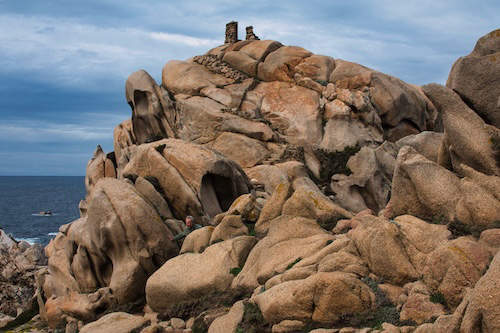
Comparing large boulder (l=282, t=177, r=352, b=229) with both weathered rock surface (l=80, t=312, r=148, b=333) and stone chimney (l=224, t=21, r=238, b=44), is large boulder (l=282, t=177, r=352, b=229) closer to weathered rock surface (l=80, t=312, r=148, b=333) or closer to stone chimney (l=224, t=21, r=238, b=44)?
weathered rock surface (l=80, t=312, r=148, b=333)

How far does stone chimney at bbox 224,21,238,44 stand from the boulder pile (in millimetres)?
11380

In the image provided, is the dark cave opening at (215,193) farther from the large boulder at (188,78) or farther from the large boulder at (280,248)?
the large boulder at (188,78)

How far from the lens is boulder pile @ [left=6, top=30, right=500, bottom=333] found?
15.5m

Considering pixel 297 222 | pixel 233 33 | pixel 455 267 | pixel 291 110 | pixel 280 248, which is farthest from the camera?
pixel 233 33

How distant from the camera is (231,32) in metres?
54.6

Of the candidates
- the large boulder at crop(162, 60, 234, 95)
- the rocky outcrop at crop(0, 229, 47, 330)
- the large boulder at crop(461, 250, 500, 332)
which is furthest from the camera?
the large boulder at crop(162, 60, 234, 95)

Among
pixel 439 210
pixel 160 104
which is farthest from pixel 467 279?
pixel 160 104

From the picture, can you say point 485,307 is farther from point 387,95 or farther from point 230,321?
point 387,95

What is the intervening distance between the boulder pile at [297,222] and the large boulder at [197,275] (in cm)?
6

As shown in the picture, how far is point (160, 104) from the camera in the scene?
45.3 metres

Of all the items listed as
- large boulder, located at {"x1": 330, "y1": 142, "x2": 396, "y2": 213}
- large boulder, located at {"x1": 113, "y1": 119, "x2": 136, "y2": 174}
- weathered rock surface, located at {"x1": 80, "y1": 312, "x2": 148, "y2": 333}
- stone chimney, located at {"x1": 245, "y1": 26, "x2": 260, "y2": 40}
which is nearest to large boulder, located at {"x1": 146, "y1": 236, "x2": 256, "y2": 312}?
weathered rock surface, located at {"x1": 80, "y1": 312, "x2": 148, "y2": 333}

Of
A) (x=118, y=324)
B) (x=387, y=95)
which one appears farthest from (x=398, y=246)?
(x=387, y=95)

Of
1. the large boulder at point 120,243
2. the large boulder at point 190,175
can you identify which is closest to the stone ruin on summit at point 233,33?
the large boulder at point 190,175

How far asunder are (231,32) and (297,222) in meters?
37.5
